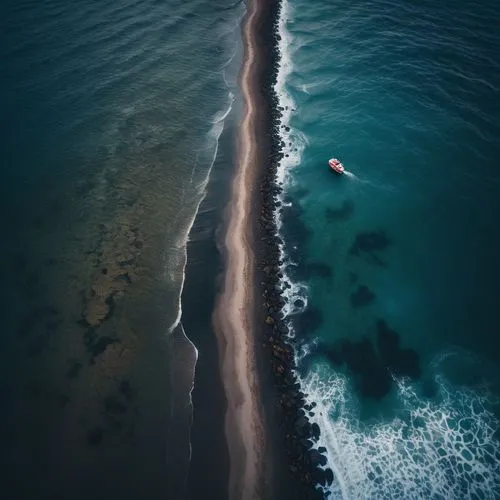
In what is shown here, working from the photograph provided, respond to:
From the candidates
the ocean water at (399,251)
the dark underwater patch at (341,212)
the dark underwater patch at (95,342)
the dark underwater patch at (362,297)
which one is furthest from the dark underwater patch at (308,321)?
the dark underwater patch at (95,342)

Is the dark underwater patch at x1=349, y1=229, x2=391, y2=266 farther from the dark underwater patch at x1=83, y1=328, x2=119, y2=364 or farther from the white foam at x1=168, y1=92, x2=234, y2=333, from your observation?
the dark underwater patch at x1=83, y1=328, x2=119, y2=364

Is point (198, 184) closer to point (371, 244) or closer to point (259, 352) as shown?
point (371, 244)

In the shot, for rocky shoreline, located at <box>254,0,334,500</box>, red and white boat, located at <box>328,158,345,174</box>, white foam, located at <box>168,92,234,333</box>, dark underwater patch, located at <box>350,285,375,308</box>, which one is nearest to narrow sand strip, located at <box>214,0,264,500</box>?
rocky shoreline, located at <box>254,0,334,500</box>

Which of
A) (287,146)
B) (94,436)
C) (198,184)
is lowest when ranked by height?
(94,436)

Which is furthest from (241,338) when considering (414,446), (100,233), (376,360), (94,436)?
(100,233)

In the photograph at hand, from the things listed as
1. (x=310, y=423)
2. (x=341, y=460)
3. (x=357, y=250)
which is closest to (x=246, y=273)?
(x=357, y=250)

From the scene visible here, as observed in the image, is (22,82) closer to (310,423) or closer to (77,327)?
(77,327)
